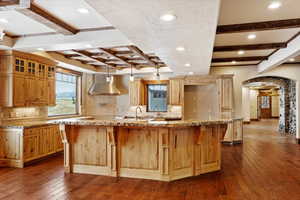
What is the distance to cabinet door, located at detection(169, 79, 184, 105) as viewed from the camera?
791cm

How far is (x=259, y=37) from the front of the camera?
16.0 ft

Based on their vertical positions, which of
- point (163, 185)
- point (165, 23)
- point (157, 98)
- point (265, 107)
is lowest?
point (163, 185)

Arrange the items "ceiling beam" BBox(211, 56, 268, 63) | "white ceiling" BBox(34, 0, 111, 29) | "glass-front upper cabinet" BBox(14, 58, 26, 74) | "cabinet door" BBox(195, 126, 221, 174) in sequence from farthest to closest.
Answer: "ceiling beam" BBox(211, 56, 268, 63) < "glass-front upper cabinet" BBox(14, 58, 26, 74) < "cabinet door" BBox(195, 126, 221, 174) < "white ceiling" BBox(34, 0, 111, 29)

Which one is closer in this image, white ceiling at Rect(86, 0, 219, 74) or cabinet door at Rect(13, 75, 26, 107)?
white ceiling at Rect(86, 0, 219, 74)

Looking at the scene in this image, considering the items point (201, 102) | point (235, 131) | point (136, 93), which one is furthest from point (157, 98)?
Result: point (235, 131)

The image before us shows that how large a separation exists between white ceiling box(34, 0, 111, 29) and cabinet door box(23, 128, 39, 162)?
9.13 feet

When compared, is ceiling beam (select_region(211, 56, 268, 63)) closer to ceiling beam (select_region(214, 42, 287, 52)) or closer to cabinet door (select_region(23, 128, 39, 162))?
ceiling beam (select_region(214, 42, 287, 52))

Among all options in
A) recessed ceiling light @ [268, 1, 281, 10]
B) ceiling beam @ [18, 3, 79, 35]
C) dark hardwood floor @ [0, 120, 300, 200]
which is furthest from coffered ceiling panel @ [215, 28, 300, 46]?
ceiling beam @ [18, 3, 79, 35]

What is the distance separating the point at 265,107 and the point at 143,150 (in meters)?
17.5

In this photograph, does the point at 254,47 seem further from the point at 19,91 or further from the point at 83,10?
the point at 19,91

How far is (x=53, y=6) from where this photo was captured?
3080mm

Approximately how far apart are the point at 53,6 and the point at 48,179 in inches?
121

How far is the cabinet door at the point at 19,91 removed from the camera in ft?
16.1

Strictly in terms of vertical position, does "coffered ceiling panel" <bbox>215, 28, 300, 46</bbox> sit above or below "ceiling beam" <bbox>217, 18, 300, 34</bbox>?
above
